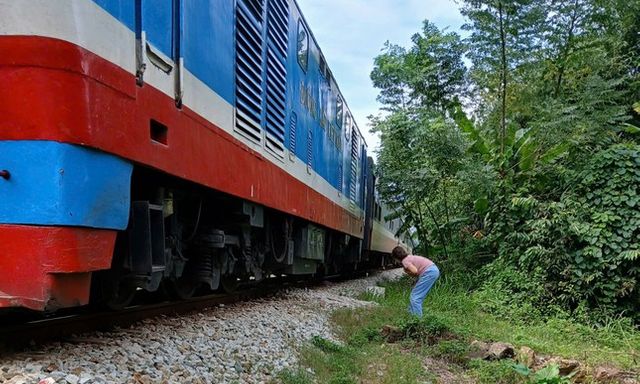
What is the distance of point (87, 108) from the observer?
243 centimetres

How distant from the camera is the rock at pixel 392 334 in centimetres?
571

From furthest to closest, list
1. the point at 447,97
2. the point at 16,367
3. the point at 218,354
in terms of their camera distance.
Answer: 1. the point at 447,97
2. the point at 218,354
3. the point at 16,367

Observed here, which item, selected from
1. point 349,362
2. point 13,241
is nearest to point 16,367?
point 13,241

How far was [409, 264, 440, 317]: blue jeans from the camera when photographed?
280 inches

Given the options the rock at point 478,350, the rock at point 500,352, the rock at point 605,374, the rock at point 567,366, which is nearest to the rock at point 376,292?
the rock at point 478,350

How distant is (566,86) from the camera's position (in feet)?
39.4

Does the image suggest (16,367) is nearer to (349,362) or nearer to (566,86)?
(349,362)

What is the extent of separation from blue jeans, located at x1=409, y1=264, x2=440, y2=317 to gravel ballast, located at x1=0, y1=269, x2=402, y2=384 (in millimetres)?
1646

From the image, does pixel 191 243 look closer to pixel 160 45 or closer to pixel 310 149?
pixel 160 45

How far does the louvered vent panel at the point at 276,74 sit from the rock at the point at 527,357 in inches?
128

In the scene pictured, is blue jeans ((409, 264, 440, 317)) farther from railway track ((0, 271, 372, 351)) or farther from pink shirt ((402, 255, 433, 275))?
railway track ((0, 271, 372, 351))

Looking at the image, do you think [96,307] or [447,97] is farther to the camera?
[447,97]

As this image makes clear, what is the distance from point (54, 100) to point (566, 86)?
1194cm

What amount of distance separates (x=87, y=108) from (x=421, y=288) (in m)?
5.67
